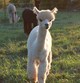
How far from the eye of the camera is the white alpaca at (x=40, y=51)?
6023 mm

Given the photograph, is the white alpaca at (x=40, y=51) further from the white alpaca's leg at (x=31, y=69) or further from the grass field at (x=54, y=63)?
the grass field at (x=54, y=63)

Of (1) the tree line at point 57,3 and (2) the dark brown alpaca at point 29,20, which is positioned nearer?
(2) the dark brown alpaca at point 29,20

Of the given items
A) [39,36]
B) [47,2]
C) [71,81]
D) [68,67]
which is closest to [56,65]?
[68,67]

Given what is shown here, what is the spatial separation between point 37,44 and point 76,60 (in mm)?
2248

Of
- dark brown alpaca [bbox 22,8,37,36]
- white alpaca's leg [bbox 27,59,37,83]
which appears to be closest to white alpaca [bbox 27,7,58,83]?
white alpaca's leg [bbox 27,59,37,83]

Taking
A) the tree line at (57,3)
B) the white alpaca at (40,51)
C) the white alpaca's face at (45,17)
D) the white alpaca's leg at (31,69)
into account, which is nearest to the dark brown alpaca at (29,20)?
the white alpaca at (40,51)

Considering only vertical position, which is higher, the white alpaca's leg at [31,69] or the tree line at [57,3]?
the white alpaca's leg at [31,69]

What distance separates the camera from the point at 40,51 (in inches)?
244

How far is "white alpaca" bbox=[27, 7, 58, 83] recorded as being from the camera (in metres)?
6.02

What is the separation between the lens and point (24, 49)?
975 centimetres

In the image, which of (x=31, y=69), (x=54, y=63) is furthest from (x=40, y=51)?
(x=54, y=63)

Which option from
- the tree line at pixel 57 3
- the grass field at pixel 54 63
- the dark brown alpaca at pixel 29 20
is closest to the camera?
the grass field at pixel 54 63

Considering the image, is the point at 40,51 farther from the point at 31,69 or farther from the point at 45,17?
the point at 45,17

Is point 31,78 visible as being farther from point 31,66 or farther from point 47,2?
point 47,2
